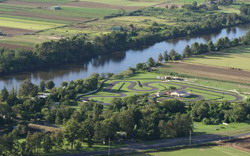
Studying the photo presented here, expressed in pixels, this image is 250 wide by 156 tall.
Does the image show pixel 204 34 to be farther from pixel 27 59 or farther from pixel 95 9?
pixel 27 59

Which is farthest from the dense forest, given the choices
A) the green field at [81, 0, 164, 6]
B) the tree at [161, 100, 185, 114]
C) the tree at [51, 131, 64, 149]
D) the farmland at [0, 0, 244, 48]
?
the tree at [51, 131, 64, 149]

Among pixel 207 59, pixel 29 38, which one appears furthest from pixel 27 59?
pixel 207 59

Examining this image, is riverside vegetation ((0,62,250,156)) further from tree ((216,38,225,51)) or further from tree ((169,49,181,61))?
tree ((216,38,225,51))

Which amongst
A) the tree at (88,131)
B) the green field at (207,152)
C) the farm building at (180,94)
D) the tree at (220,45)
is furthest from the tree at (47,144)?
the tree at (220,45)

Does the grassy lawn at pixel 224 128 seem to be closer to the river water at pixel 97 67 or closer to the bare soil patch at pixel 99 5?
the river water at pixel 97 67

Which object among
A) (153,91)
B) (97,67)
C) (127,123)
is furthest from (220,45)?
(127,123)
